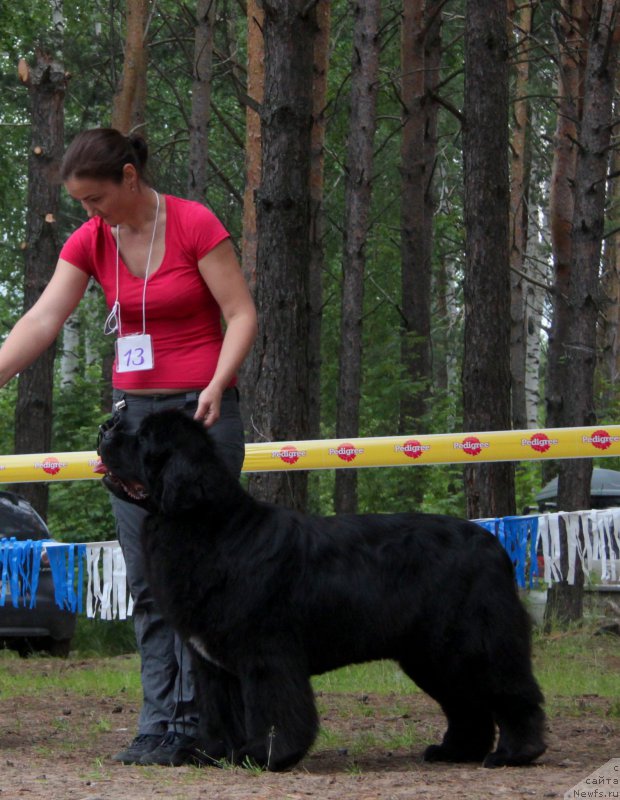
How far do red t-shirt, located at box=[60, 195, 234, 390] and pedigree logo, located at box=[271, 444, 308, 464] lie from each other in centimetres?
272

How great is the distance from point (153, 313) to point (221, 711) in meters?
1.62

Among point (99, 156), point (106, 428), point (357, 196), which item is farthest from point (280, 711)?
point (357, 196)

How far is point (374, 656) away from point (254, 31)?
14.1 metres

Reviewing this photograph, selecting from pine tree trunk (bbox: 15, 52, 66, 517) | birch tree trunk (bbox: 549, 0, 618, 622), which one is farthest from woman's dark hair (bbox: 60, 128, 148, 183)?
pine tree trunk (bbox: 15, 52, 66, 517)

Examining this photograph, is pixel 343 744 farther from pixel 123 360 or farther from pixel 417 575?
pixel 123 360

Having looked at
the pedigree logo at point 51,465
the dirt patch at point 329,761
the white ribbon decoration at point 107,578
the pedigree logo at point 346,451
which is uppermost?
the pedigree logo at point 346,451

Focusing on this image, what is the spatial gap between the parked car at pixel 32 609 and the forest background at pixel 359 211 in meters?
2.20

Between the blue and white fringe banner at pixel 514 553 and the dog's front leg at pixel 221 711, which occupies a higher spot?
the blue and white fringe banner at pixel 514 553

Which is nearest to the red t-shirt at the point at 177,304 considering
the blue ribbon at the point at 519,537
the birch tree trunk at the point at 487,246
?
the blue ribbon at the point at 519,537

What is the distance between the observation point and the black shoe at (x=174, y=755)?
16.6ft

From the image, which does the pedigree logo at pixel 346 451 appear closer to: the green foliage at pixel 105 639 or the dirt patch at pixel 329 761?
the dirt patch at pixel 329 761

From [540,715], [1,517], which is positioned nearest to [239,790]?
[540,715]

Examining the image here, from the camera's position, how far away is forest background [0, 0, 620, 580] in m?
8.07

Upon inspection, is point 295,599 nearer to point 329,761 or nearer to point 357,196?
point 329,761
